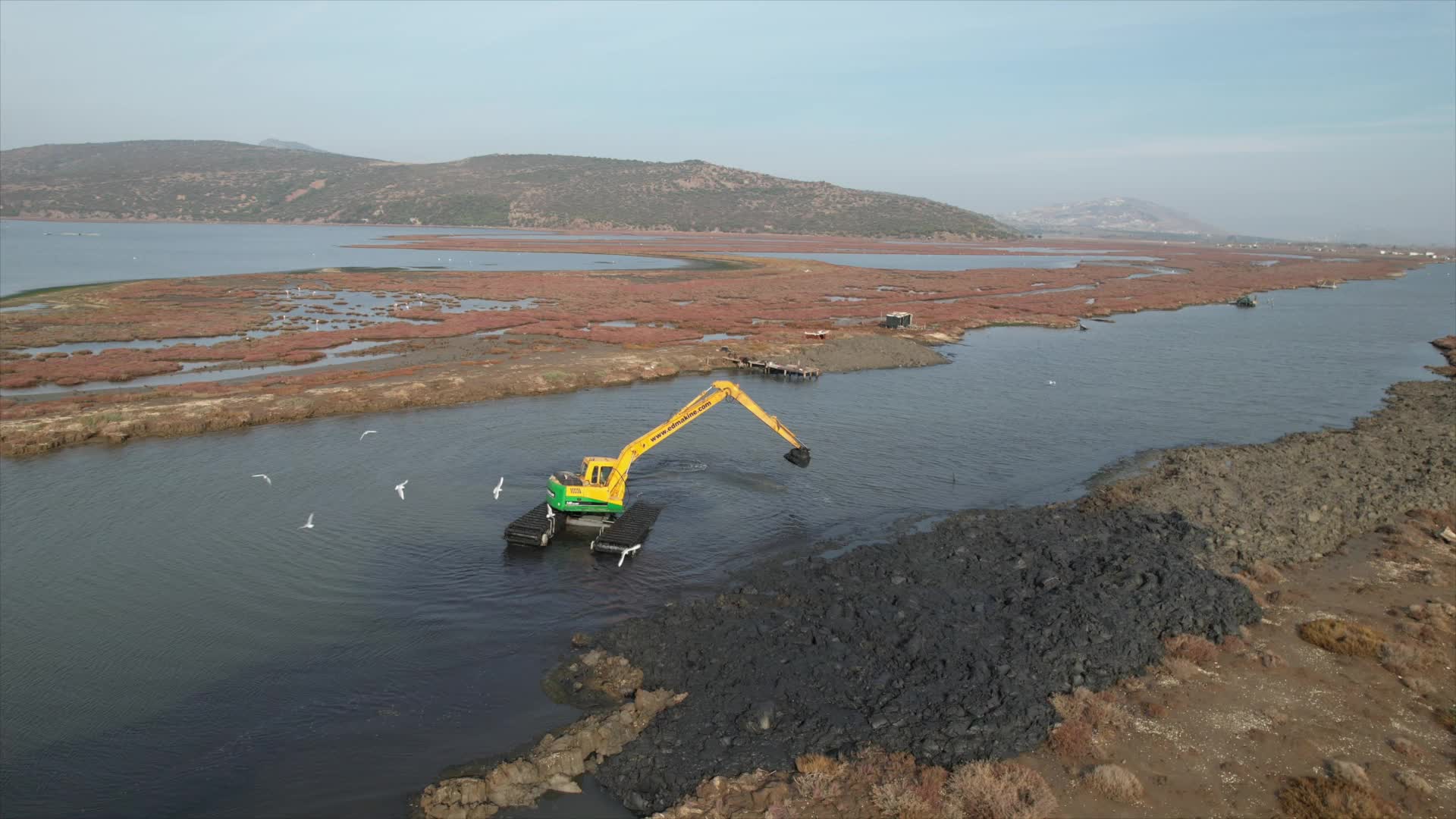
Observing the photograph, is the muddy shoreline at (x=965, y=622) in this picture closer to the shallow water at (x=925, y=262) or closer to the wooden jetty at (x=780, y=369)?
the wooden jetty at (x=780, y=369)

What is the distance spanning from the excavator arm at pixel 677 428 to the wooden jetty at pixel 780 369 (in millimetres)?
22395

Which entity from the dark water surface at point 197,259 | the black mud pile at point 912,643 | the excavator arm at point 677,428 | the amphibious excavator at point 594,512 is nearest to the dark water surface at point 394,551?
the amphibious excavator at point 594,512

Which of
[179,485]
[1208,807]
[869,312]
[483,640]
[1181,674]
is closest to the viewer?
[1208,807]

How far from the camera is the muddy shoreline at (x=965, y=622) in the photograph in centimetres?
1596

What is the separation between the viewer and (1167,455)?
120ft

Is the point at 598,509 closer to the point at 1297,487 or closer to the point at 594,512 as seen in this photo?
the point at 594,512

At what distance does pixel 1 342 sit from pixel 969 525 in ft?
252

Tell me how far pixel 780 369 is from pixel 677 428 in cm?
2638

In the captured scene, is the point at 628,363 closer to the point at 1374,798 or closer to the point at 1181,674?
the point at 1181,674

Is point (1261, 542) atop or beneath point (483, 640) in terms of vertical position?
atop

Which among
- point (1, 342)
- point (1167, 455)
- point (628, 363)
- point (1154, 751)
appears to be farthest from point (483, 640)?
point (1, 342)

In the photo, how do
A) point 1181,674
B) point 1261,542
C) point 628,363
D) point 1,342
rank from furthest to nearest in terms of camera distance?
point 1,342 → point 628,363 → point 1261,542 → point 1181,674

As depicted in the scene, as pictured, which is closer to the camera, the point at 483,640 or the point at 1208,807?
the point at 1208,807

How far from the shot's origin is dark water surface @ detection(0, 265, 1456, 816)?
1658 cm
